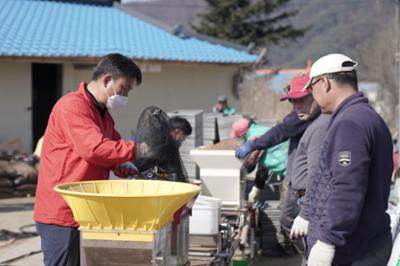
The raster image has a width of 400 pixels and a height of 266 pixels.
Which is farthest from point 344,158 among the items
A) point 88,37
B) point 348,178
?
point 88,37

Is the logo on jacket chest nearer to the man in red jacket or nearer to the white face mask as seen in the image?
the man in red jacket

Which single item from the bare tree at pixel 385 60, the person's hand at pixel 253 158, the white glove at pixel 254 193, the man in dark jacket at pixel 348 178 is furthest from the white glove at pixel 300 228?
the bare tree at pixel 385 60

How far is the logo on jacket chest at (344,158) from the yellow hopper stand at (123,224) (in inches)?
30.8

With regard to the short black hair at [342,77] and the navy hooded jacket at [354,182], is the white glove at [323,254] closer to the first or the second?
the navy hooded jacket at [354,182]

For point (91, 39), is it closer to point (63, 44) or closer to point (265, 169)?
point (63, 44)

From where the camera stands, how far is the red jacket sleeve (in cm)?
360

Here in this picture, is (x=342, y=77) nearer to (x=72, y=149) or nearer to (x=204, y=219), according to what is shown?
(x=72, y=149)

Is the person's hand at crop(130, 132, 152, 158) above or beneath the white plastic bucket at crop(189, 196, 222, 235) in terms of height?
above

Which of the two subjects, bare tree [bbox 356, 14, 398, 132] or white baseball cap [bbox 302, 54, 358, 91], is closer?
white baseball cap [bbox 302, 54, 358, 91]

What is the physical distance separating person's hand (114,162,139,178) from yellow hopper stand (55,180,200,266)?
0.76 metres

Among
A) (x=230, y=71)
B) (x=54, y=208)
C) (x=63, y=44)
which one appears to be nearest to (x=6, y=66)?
(x=63, y=44)

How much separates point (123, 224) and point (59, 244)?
2.14 ft

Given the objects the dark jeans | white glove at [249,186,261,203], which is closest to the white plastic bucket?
the dark jeans

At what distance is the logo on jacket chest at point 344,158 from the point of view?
10.7 ft
